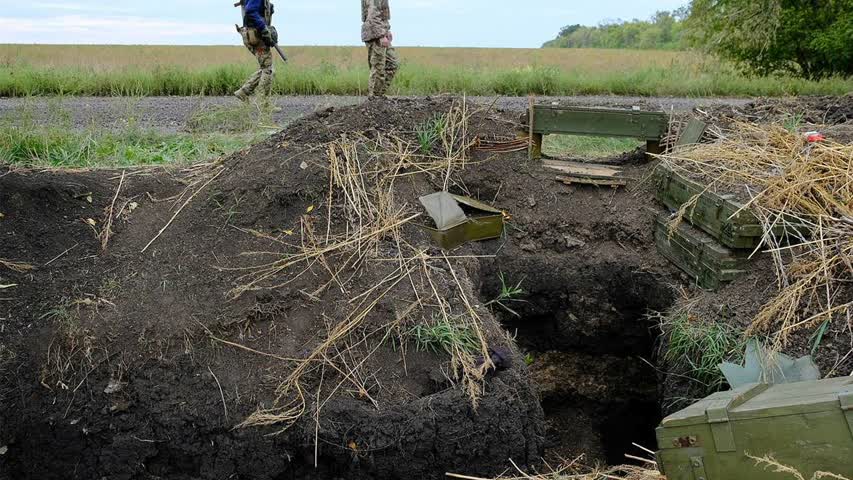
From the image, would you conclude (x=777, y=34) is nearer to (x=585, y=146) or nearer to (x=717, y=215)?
(x=585, y=146)

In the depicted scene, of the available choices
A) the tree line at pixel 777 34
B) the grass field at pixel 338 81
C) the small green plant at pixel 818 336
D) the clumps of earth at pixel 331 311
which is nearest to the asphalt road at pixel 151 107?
the grass field at pixel 338 81

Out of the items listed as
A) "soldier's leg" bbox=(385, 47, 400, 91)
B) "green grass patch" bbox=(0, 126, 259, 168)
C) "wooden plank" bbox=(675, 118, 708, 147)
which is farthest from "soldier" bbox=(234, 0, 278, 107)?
"wooden plank" bbox=(675, 118, 708, 147)

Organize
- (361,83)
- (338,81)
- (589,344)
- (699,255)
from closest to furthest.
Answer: (699,255), (589,344), (361,83), (338,81)

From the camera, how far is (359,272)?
15.9 feet

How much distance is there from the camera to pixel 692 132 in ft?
19.8

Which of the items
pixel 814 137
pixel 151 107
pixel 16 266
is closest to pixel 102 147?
pixel 16 266

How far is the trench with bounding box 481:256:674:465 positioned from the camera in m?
5.62

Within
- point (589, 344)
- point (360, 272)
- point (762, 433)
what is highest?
point (360, 272)

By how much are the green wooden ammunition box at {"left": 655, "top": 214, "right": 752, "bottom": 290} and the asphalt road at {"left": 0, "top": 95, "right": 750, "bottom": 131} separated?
4.26 feet

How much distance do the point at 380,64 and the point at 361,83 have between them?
4.42m

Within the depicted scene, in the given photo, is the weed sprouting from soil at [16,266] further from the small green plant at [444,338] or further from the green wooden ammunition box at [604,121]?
the green wooden ammunition box at [604,121]

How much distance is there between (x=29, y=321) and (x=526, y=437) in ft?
9.31

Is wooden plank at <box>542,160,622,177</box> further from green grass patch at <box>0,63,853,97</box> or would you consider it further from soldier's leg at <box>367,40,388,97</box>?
green grass patch at <box>0,63,853,97</box>

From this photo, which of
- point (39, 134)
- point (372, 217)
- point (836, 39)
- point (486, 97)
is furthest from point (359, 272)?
point (836, 39)
